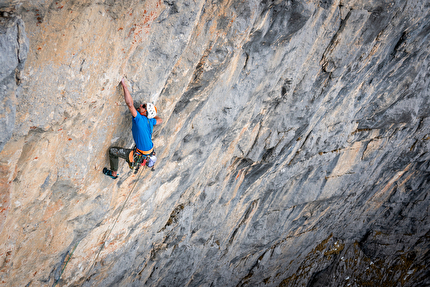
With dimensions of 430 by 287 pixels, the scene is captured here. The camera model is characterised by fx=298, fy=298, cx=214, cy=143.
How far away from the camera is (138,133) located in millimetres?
4918

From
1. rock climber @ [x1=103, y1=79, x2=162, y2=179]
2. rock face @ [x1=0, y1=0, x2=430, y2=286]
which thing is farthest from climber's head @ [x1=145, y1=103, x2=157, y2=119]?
rock face @ [x1=0, y1=0, x2=430, y2=286]

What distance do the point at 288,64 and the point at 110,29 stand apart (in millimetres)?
4486

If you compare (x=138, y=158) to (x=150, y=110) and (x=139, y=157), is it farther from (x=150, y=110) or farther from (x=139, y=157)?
(x=150, y=110)

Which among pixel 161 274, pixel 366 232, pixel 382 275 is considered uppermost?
pixel 161 274

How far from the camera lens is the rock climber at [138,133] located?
4578mm

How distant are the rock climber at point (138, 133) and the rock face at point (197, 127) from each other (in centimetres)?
16

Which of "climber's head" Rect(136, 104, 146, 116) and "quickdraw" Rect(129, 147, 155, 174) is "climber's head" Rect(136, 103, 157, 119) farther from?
"quickdraw" Rect(129, 147, 155, 174)

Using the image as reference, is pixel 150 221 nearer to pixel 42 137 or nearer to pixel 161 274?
pixel 161 274

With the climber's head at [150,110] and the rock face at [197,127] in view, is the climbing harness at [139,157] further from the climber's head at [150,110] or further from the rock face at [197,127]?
the climber's head at [150,110]

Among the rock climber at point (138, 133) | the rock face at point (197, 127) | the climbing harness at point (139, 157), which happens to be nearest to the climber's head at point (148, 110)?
the rock climber at point (138, 133)

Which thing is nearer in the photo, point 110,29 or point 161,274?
point 110,29

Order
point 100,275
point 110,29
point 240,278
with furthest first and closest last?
1. point 240,278
2. point 100,275
3. point 110,29

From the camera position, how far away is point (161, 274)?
10508 millimetres

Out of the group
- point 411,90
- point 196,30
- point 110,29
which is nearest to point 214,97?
point 196,30
